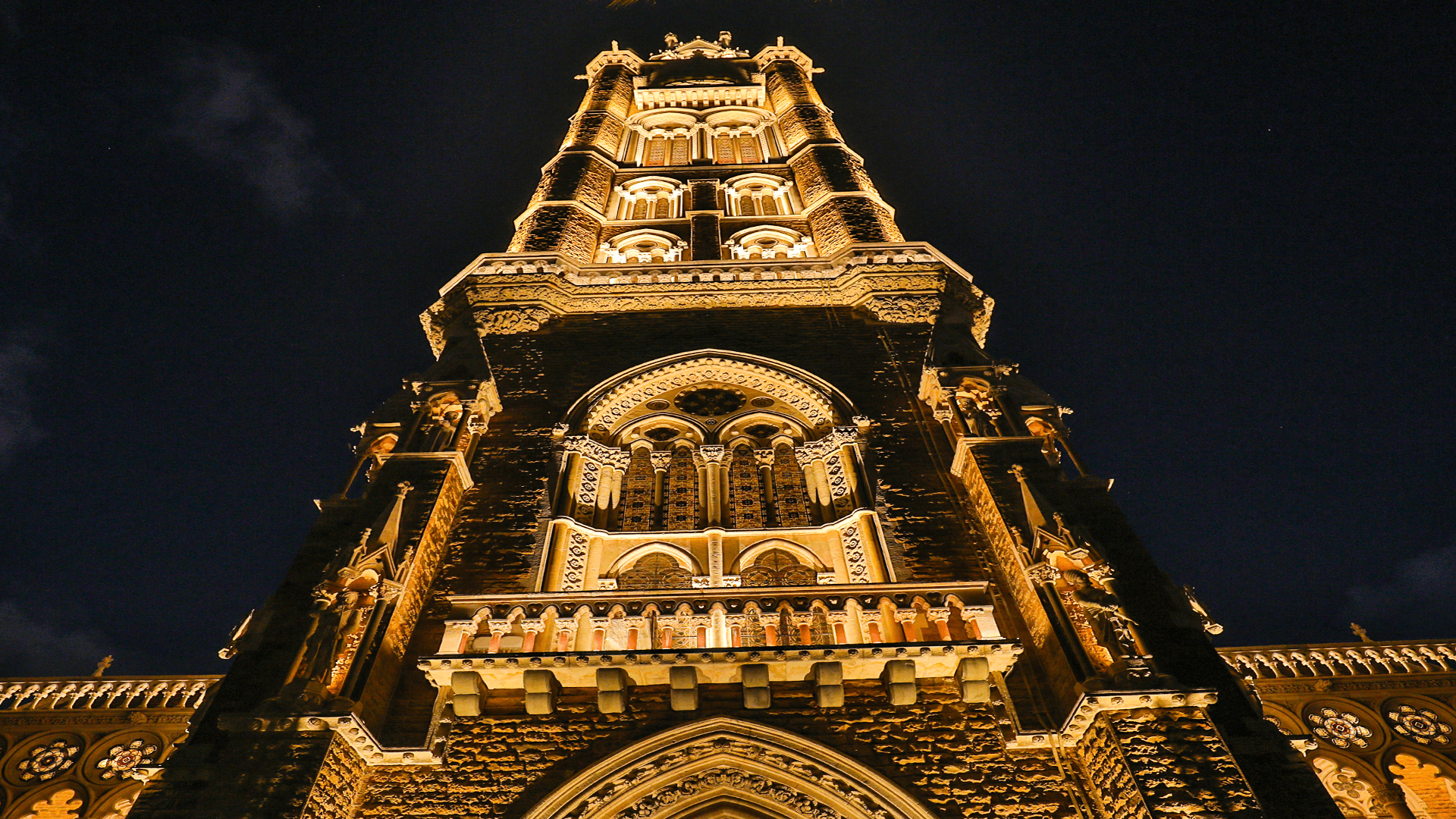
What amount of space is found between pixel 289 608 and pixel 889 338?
954 centimetres

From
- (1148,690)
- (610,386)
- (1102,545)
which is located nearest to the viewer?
(1148,690)

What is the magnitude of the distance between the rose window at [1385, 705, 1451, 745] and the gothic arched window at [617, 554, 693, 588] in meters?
8.25

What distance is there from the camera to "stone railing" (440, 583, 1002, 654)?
9.41 m

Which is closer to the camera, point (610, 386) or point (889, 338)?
point (610, 386)

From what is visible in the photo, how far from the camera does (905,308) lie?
1655cm

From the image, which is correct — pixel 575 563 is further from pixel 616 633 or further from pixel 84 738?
pixel 84 738

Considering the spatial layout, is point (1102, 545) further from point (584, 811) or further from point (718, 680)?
point (584, 811)

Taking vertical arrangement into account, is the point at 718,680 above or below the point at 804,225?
below

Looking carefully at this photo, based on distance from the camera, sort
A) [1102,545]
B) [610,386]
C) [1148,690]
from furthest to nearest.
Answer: [610,386] < [1102,545] < [1148,690]

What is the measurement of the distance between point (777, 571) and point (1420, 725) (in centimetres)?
755

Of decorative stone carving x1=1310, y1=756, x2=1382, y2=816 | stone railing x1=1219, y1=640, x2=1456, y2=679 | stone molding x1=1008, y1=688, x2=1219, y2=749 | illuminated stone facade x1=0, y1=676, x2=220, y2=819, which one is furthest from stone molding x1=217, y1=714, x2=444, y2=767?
stone railing x1=1219, y1=640, x2=1456, y2=679

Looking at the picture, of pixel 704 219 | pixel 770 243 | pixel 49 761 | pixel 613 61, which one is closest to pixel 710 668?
pixel 49 761

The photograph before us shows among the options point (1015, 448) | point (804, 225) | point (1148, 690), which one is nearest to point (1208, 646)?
point (1148, 690)

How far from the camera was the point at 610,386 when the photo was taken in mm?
14844
